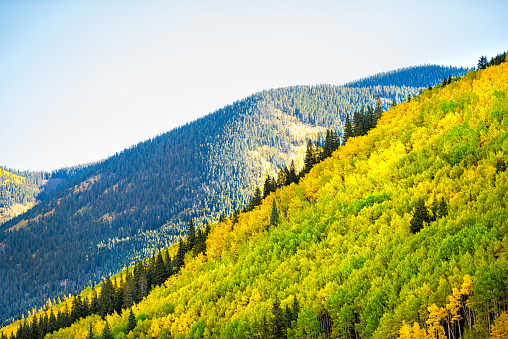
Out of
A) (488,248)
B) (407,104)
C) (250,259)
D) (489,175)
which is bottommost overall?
(250,259)

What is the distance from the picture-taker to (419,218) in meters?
75.9

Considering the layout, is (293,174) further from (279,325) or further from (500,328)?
(500,328)

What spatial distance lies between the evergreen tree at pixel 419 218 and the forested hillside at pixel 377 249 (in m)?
0.20

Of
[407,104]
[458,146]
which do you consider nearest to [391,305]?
[458,146]

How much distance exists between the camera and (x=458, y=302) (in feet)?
175

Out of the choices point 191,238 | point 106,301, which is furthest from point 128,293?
point 191,238

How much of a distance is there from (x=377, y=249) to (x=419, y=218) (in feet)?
31.5

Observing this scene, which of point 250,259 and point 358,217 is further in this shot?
point 250,259

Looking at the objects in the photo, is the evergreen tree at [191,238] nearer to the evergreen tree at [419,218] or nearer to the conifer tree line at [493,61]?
the evergreen tree at [419,218]

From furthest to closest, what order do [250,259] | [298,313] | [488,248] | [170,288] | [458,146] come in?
[170,288]
[250,259]
[458,146]
[298,313]
[488,248]

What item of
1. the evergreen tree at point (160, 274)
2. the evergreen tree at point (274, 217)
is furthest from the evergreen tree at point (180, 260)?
the evergreen tree at point (274, 217)

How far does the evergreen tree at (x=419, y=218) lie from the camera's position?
75.5 metres

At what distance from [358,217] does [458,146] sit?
25962 millimetres

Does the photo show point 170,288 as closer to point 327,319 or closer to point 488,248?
point 327,319
